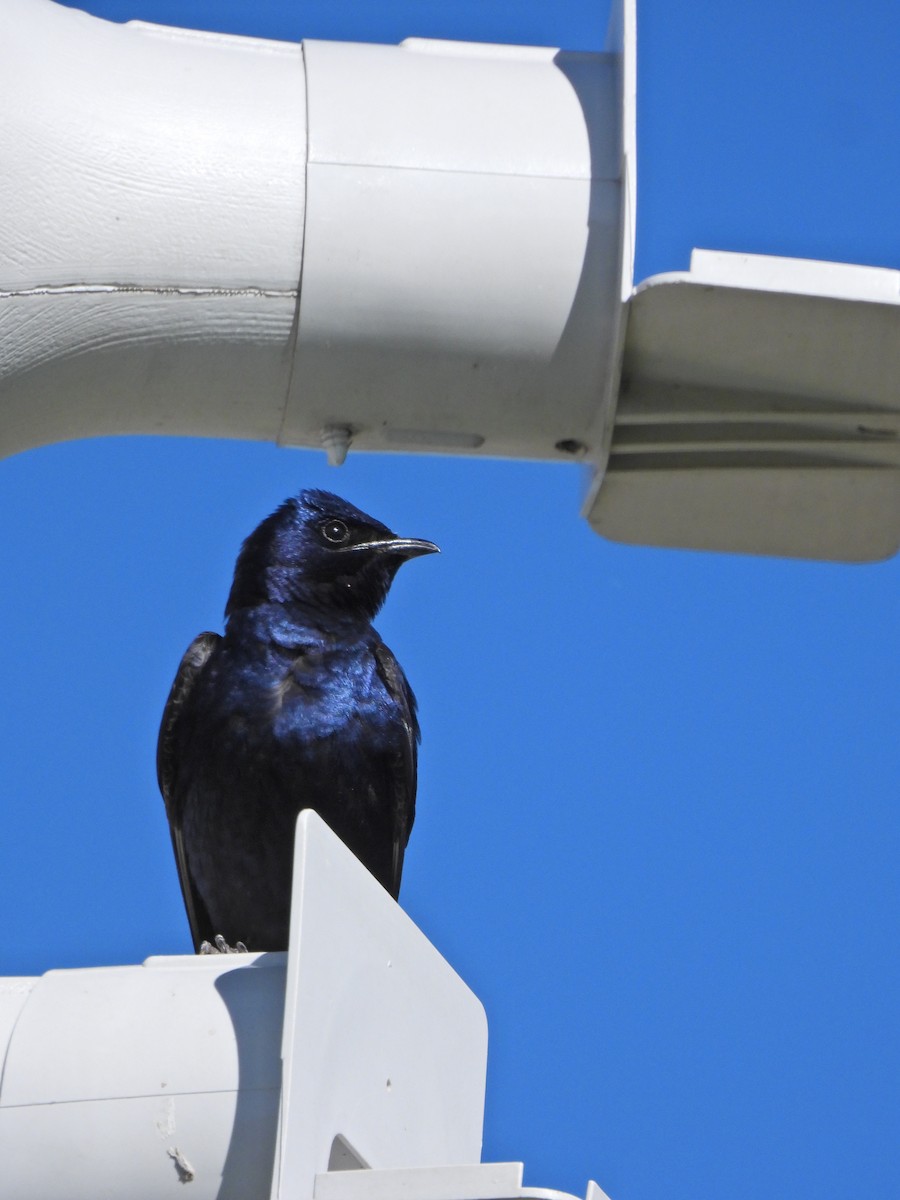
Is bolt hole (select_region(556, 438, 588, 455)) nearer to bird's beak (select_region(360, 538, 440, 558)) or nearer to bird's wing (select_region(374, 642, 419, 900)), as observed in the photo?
bird's wing (select_region(374, 642, 419, 900))

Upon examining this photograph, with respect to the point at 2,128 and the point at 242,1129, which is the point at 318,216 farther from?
the point at 242,1129

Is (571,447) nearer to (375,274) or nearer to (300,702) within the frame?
(375,274)

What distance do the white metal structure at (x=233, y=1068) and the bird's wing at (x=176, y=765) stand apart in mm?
3675

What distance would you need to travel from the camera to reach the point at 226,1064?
2930 millimetres

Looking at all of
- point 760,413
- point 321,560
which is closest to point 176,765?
point 321,560

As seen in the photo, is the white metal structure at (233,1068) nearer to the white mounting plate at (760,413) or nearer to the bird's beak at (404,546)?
the white mounting plate at (760,413)

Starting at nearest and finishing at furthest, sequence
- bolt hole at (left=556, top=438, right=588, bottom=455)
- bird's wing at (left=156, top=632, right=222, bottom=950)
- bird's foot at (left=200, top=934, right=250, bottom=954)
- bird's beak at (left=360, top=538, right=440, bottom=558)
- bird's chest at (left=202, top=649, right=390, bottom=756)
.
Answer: bolt hole at (left=556, top=438, right=588, bottom=455)
bird's foot at (left=200, top=934, right=250, bottom=954)
bird's chest at (left=202, top=649, right=390, bottom=756)
bird's wing at (left=156, top=632, right=222, bottom=950)
bird's beak at (left=360, top=538, right=440, bottom=558)

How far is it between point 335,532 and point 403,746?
0.98 meters

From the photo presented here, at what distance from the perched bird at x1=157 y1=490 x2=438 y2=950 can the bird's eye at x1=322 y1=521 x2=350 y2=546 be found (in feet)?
0.36

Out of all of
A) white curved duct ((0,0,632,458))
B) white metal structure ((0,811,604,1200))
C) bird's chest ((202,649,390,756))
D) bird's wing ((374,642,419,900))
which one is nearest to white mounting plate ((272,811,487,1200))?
white metal structure ((0,811,604,1200))

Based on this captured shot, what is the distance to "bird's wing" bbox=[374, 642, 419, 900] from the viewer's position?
22.8 feet

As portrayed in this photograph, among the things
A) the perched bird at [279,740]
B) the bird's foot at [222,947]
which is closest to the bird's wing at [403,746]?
the perched bird at [279,740]

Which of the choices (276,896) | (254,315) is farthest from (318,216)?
(276,896)

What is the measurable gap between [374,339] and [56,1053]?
137cm
